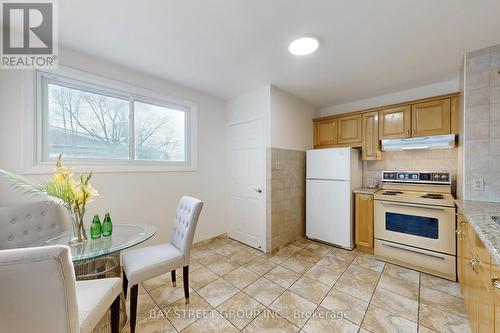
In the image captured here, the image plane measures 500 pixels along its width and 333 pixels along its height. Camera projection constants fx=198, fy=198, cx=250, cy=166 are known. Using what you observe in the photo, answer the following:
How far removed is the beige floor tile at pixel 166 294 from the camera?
5.94ft

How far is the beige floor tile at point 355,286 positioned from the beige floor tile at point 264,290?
0.61m

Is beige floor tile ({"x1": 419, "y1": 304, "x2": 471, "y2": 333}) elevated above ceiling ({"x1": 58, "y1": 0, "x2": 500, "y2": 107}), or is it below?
below

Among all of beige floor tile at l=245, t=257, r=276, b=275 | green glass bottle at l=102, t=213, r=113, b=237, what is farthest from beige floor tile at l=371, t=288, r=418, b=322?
green glass bottle at l=102, t=213, r=113, b=237

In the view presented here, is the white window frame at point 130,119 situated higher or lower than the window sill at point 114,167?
higher

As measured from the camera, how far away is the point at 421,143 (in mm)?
2621

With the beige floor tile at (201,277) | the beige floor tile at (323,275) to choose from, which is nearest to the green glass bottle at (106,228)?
the beige floor tile at (201,277)

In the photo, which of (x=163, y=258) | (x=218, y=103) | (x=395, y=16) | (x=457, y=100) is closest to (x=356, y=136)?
(x=457, y=100)

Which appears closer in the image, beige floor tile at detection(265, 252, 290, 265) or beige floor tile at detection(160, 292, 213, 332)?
beige floor tile at detection(160, 292, 213, 332)

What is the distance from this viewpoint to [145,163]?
2533 millimetres

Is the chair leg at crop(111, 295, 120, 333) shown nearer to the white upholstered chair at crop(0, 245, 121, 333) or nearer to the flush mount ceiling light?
the white upholstered chair at crop(0, 245, 121, 333)

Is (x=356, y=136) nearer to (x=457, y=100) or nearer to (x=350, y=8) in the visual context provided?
(x=457, y=100)

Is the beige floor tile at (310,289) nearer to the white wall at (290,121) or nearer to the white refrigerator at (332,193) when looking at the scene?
the white refrigerator at (332,193)

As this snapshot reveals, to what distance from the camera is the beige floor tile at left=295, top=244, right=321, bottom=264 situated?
103 inches

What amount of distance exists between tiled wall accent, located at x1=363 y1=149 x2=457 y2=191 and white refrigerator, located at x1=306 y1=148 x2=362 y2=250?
19cm
